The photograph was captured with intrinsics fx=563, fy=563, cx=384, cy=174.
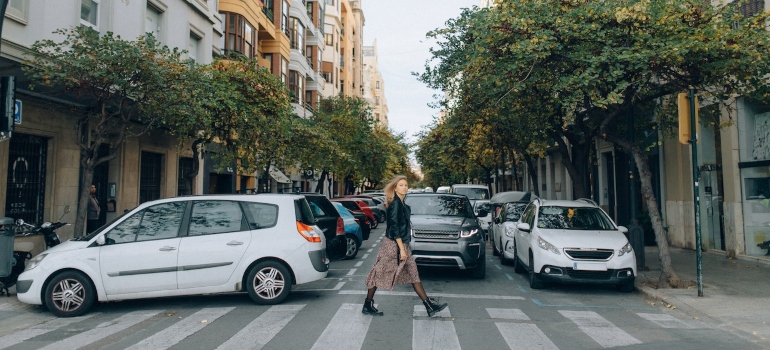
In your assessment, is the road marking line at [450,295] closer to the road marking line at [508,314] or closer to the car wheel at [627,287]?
the road marking line at [508,314]

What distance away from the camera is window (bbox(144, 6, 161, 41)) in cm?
1711

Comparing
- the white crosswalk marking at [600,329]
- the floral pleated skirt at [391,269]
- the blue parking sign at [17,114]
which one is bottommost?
the white crosswalk marking at [600,329]

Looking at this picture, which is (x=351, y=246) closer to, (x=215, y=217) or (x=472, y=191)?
(x=215, y=217)

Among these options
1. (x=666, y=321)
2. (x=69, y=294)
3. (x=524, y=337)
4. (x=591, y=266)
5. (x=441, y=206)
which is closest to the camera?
(x=524, y=337)

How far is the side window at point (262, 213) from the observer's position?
8.73 metres

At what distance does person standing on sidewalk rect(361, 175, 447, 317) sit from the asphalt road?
468 millimetres

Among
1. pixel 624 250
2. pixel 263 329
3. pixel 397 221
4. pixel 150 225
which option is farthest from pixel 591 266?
pixel 150 225

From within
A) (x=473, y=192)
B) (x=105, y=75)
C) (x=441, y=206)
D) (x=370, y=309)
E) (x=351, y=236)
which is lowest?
(x=370, y=309)

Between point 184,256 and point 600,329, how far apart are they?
5893 millimetres

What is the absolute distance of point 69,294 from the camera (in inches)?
318

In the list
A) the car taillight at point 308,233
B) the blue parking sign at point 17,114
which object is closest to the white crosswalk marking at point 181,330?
the car taillight at point 308,233

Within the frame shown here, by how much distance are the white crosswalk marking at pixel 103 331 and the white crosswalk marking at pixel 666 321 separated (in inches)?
279

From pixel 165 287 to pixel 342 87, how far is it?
50.7 meters

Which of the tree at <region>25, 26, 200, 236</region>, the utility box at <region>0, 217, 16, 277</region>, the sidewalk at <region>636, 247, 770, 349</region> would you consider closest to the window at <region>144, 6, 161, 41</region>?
the tree at <region>25, 26, 200, 236</region>
